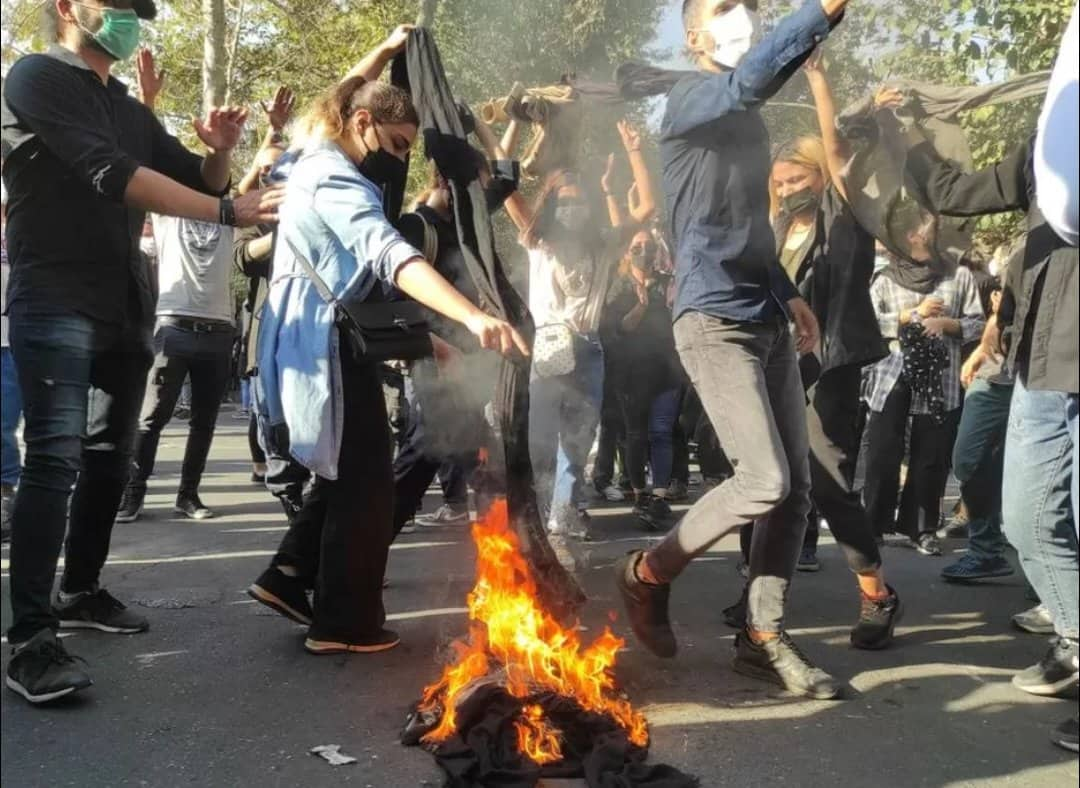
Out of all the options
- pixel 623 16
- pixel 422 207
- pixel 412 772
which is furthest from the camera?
pixel 623 16

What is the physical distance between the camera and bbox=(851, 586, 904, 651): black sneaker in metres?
3.72

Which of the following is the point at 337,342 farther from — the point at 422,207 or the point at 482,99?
the point at 482,99

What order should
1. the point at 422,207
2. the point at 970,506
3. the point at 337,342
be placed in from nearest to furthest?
the point at 337,342, the point at 422,207, the point at 970,506

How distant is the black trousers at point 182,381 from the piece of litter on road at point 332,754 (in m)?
3.67

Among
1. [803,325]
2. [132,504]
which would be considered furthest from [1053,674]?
[132,504]

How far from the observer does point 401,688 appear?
323 centimetres

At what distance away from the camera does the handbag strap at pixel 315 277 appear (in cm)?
317

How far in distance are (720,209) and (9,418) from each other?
142 inches

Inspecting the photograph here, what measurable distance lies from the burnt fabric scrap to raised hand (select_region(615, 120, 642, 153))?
8.01 ft

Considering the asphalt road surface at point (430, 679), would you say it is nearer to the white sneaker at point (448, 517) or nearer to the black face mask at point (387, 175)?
the white sneaker at point (448, 517)

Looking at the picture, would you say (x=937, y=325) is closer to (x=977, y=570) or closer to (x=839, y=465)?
(x=977, y=570)

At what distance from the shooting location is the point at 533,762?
2.57m

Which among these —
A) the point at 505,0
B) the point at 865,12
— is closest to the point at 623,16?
the point at 505,0

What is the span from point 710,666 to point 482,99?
2.32 meters
